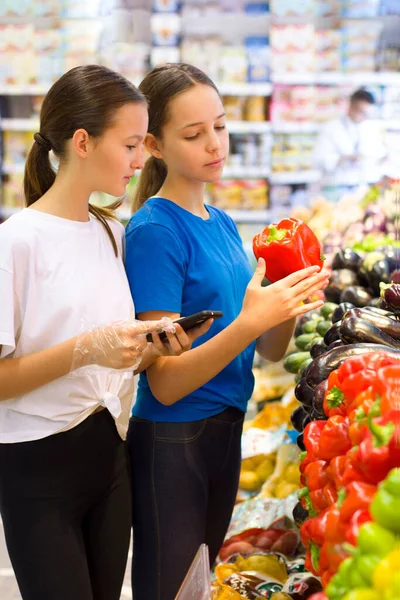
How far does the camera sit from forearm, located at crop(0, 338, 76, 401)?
1.47 m

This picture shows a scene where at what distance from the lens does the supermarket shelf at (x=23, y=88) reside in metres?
6.81

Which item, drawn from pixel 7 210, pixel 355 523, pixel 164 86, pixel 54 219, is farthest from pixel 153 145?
pixel 7 210

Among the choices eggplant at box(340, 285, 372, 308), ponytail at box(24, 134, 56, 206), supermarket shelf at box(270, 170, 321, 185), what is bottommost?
supermarket shelf at box(270, 170, 321, 185)

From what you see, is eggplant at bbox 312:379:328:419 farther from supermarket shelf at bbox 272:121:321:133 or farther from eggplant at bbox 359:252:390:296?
supermarket shelf at bbox 272:121:321:133

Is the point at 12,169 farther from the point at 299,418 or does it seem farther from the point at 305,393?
the point at 305,393

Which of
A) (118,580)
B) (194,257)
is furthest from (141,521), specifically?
(194,257)

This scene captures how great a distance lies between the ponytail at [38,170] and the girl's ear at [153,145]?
0.25m

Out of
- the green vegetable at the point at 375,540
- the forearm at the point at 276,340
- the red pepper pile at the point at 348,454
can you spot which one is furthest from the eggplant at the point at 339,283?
the green vegetable at the point at 375,540

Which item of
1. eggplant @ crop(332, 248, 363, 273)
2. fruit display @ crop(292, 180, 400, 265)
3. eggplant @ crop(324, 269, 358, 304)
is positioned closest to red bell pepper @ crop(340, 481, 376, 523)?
eggplant @ crop(324, 269, 358, 304)

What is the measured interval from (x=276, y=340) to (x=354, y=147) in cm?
508

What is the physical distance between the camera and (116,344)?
1.51 m

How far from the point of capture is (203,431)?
173 cm

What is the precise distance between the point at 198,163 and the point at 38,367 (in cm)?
59

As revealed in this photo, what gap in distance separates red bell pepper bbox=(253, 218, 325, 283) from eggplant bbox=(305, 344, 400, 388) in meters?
0.31
